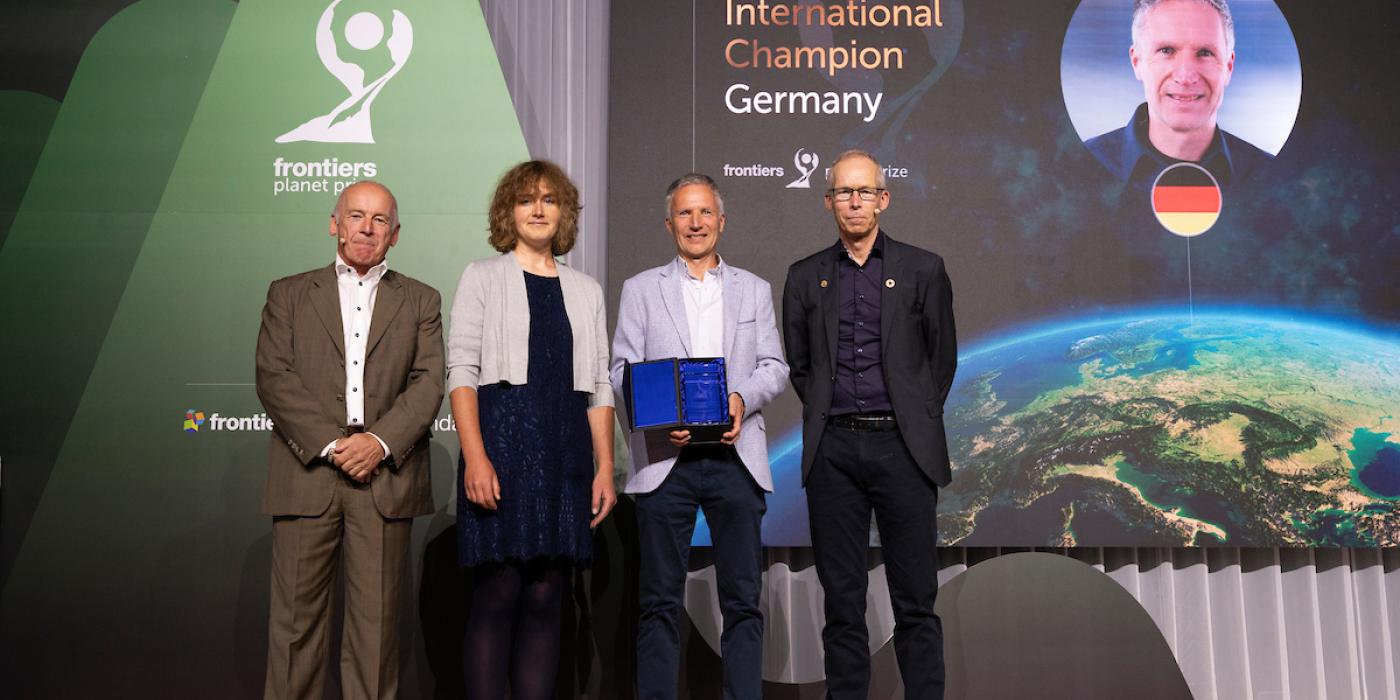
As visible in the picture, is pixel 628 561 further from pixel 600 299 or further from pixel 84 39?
pixel 84 39

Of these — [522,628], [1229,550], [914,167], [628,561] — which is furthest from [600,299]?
[1229,550]

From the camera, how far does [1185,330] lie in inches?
147

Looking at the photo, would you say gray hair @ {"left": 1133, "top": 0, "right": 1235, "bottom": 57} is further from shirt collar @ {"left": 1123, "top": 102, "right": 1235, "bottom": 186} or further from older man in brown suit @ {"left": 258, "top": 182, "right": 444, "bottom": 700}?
older man in brown suit @ {"left": 258, "top": 182, "right": 444, "bottom": 700}

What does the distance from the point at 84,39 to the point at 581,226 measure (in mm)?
2076

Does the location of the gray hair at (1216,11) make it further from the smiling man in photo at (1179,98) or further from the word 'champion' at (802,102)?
the word 'champion' at (802,102)

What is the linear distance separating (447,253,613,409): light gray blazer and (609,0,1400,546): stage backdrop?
87 cm

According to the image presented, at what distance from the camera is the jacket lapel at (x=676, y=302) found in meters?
2.93

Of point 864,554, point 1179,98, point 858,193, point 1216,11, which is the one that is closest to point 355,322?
point 858,193

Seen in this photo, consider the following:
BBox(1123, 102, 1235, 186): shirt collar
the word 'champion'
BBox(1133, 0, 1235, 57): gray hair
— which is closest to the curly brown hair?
the word 'champion'

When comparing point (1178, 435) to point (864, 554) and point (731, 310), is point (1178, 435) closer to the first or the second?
point (864, 554)


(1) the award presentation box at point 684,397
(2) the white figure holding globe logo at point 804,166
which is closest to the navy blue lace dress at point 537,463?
(1) the award presentation box at point 684,397

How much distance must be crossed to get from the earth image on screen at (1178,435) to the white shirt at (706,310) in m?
1.13

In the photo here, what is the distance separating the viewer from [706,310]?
9.84 feet

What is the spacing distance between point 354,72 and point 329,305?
1387 millimetres
